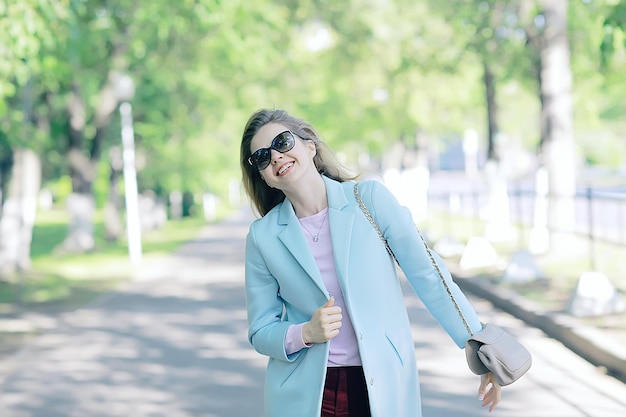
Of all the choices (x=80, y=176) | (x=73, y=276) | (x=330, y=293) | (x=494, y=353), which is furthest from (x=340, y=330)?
(x=80, y=176)

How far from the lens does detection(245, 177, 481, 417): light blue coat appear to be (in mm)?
3365

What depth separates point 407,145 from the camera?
4191 centimetres

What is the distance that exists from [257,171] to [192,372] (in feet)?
19.9

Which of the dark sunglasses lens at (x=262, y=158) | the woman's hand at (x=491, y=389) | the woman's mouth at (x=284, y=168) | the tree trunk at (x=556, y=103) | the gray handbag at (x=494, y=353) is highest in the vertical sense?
the tree trunk at (x=556, y=103)

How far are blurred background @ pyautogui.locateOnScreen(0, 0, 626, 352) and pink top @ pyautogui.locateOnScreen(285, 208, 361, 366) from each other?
1.78 ft

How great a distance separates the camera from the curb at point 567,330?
28.4 feet

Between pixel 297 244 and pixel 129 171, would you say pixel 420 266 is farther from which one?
pixel 129 171

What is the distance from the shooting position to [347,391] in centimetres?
341

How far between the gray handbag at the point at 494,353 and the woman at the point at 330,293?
1.2 inches

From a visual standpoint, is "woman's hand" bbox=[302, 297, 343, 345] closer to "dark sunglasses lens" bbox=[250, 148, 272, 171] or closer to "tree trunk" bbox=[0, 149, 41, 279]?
"dark sunglasses lens" bbox=[250, 148, 272, 171]

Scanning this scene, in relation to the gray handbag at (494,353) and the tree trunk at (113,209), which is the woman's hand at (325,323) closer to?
the gray handbag at (494,353)

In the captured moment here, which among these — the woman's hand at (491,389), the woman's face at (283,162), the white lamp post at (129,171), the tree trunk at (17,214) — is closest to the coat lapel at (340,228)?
the woman's face at (283,162)

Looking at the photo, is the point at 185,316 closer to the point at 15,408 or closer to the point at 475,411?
the point at 15,408

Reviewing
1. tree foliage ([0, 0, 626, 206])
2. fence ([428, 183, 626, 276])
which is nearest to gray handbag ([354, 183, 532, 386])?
tree foliage ([0, 0, 626, 206])
